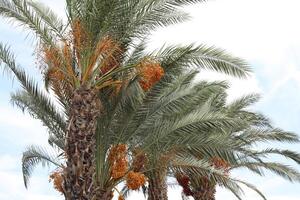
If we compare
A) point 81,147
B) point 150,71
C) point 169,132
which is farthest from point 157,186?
point 81,147

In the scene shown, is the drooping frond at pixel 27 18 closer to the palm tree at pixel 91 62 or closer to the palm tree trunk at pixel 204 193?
the palm tree at pixel 91 62

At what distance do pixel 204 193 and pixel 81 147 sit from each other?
7870 mm

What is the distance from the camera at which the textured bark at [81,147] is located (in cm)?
1070

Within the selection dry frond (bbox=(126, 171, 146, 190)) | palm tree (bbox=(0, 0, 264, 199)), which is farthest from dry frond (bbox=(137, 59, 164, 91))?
dry frond (bbox=(126, 171, 146, 190))

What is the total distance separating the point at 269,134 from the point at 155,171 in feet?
16.0

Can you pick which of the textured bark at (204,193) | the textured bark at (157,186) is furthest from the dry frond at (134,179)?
the textured bark at (204,193)

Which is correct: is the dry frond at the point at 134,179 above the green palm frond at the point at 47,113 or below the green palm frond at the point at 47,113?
below

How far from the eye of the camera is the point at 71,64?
11.8 metres

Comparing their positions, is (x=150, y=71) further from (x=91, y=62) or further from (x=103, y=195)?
(x=103, y=195)

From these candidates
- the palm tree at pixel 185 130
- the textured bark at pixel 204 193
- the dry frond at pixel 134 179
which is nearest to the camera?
the palm tree at pixel 185 130

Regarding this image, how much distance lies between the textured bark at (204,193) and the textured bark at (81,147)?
291 inches

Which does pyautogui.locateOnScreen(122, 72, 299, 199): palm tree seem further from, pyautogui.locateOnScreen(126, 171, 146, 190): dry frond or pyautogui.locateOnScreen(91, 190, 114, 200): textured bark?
pyautogui.locateOnScreen(91, 190, 114, 200): textured bark

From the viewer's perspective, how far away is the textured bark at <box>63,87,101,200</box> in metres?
10.7

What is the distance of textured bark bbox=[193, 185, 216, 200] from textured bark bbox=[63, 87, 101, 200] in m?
7.40
